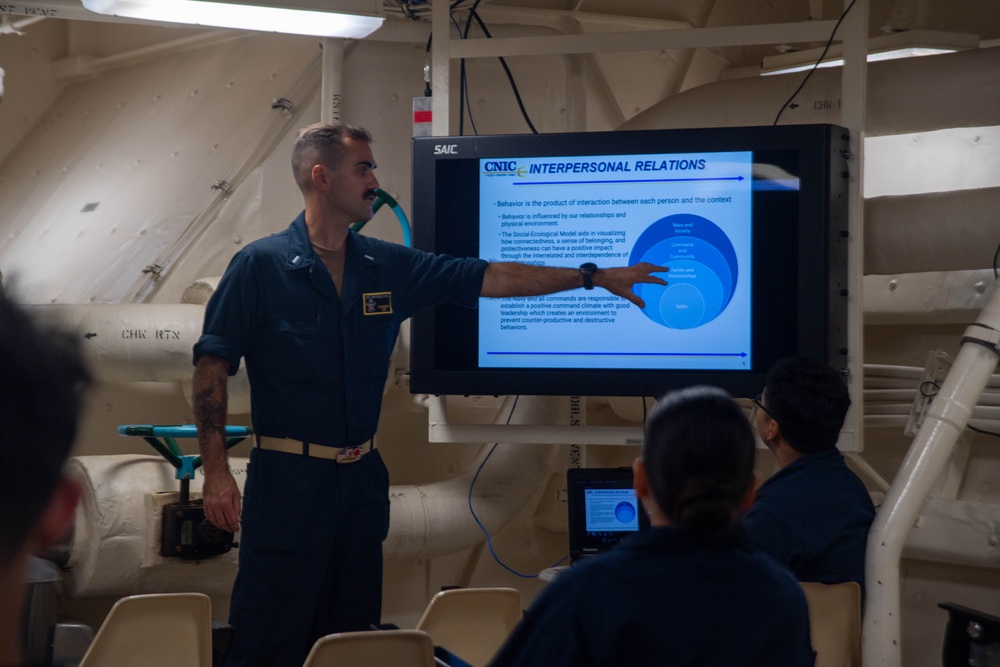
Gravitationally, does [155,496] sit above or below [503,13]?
below

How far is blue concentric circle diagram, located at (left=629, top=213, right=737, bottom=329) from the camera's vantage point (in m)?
3.53

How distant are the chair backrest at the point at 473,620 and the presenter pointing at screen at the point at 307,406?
0.66m

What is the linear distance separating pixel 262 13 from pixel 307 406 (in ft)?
5.05

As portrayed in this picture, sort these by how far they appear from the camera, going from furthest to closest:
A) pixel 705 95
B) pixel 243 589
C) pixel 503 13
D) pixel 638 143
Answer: pixel 503 13, pixel 705 95, pixel 638 143, pixel 243 589

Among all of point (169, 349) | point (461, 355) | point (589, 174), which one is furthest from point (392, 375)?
point (589, 174)

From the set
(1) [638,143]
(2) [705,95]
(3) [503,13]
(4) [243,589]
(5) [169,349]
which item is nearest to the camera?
(4) [243,589]

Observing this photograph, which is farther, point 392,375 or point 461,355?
point 392,375

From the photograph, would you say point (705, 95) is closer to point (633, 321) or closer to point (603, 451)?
point (633, 321)

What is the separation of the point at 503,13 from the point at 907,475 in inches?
98.8

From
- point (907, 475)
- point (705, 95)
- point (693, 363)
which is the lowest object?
point (907, 475)

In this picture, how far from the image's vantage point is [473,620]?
2400 millimetres

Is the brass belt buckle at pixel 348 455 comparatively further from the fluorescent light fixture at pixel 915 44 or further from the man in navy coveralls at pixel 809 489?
the fluorescent light fixture at pixel 915 44

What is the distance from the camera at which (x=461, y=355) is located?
367 cm

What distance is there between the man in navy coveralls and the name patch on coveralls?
1.11m
